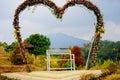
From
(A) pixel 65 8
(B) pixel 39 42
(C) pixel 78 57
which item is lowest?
(C) pixel 78 57

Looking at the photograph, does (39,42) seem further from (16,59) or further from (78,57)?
(16,59)

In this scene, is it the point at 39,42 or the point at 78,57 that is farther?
the point at 39,42

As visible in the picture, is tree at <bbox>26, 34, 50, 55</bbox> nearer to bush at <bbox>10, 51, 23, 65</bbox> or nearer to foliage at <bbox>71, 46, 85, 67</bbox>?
foliage at <bbox>71, 46, 85, 67</bbox>

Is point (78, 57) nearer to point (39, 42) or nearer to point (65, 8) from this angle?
point (65, 8)

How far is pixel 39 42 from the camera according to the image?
148 feet

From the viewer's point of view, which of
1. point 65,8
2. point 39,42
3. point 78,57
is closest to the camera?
point 65,8

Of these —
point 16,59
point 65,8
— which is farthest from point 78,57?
point 65,8

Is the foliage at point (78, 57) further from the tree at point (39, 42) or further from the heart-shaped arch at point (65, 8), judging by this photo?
the tree at point (39, 42)

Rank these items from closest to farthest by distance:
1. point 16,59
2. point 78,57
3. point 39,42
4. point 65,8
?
point 65,8
point 16,59
point 78,57
point 39,42

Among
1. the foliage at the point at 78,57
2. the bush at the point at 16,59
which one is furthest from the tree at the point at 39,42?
the bush at the point at 16,59

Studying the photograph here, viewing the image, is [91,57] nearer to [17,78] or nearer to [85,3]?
[85,3]

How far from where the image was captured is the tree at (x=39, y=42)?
43.3 meters

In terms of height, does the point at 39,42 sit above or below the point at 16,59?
above

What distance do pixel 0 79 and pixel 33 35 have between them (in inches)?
1154
